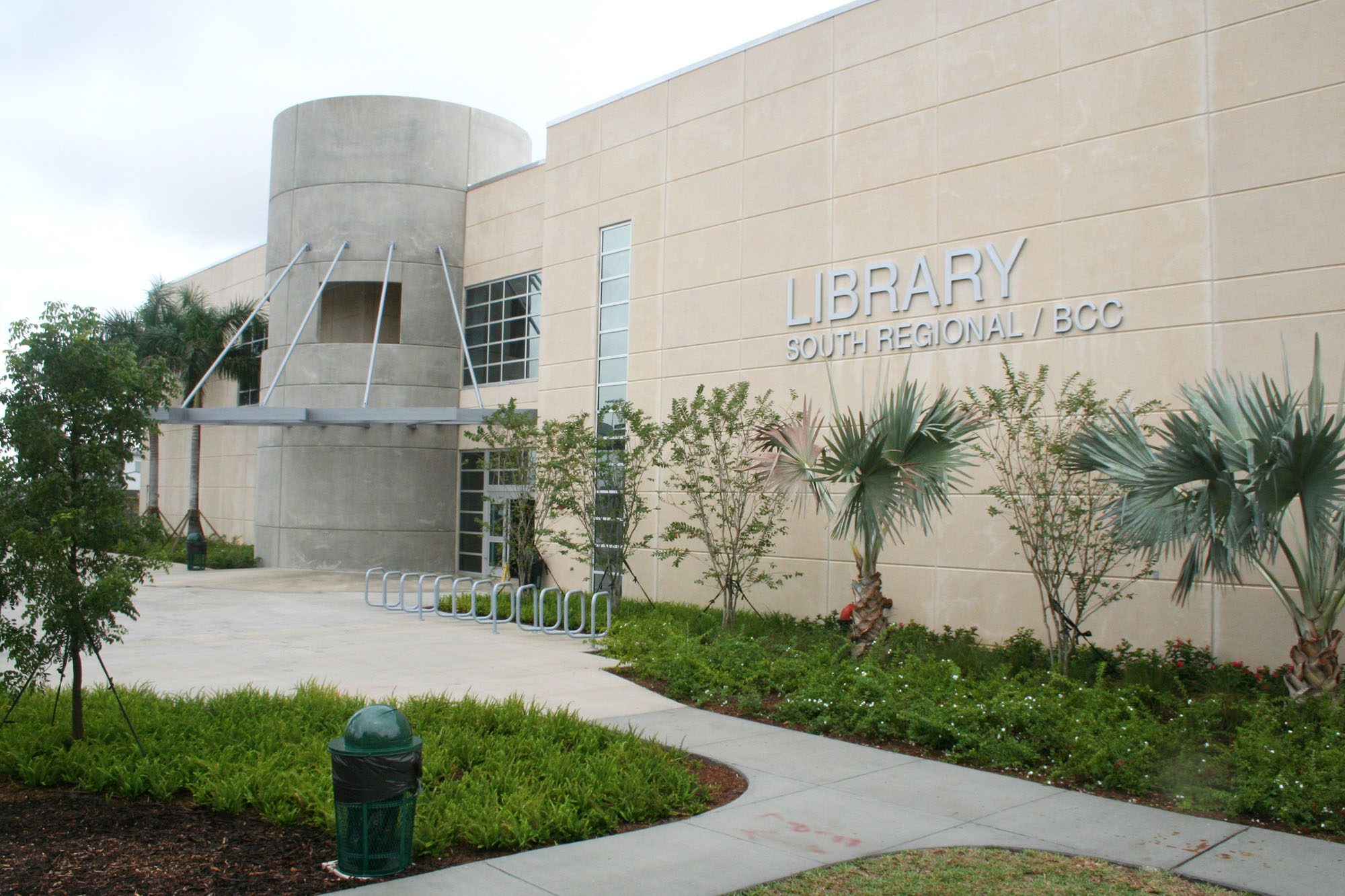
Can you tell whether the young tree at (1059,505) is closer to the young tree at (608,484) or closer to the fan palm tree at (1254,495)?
the fan palm tree at (1254,495)

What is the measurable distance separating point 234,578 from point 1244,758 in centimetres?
2150

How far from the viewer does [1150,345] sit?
12.3m

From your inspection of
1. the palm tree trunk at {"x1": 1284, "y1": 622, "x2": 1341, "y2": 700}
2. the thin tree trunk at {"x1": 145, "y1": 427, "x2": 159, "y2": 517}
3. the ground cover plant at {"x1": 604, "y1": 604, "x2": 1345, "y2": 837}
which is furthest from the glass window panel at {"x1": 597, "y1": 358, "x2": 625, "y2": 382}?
the thin tree trunk at {"x1": 145, "y1": 427, "x2": 159, "y2": 517}

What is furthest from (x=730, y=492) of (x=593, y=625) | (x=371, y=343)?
(x=371, y=343)

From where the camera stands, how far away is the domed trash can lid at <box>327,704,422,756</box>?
5582 mm

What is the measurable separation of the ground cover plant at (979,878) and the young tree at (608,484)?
10562mm

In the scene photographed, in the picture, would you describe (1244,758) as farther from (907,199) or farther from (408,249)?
(408,249)

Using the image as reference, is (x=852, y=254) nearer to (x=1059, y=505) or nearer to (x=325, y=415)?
(x=1059, y=505)

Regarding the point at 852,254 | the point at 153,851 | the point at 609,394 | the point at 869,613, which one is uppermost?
the point at 852,254

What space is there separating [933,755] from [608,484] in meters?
9.19

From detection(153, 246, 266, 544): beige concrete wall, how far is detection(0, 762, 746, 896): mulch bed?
2414 cm

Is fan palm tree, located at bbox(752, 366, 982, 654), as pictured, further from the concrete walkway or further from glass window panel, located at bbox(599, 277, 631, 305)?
glass window panel, located at bbox(599, 277, 631, 305)

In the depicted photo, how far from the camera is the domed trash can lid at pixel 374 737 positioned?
220 inches

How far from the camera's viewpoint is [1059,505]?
466 inches
